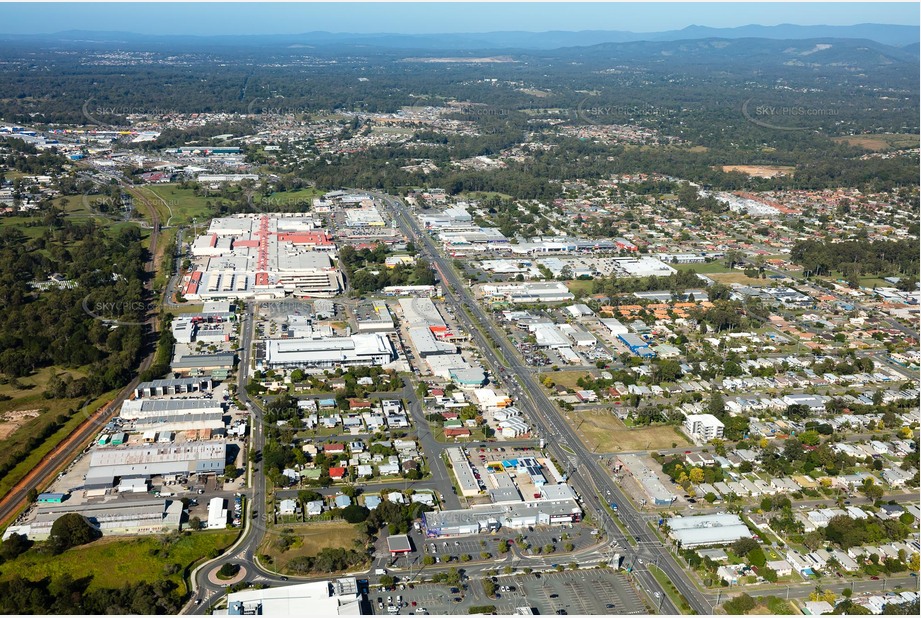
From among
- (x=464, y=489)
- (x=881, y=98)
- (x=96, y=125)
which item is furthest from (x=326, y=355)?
(x=881, y=98)

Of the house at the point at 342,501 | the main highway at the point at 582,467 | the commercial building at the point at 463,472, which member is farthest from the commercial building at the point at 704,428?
the house at the point at 342,501

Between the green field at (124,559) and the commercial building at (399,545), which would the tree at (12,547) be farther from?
the commercial building at (399,545)

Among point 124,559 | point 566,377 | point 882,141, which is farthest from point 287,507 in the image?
point 882,141

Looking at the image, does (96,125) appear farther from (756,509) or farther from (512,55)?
(512,55)

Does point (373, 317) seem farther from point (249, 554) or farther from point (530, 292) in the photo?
point (249, 554)

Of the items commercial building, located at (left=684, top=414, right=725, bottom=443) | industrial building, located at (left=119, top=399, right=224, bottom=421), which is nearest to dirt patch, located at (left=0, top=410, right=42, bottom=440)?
industrial building, located at (left=119, top=399, right=224, bottom=421)

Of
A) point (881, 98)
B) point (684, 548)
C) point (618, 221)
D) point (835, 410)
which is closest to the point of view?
point (684, 548)
